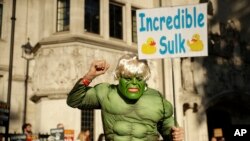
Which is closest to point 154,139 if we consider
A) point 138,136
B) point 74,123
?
point 138,136

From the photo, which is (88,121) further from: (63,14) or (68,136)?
(63,14)

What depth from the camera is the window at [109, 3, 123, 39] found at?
→ 1525 cm

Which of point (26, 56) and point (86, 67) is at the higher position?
point (26, 56)

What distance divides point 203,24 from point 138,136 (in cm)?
155

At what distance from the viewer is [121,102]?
351 centimetres

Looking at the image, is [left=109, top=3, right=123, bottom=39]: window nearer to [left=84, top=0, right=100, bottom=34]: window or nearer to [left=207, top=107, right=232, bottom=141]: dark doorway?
[left=84, top=0, right=100, bottom=34]: window

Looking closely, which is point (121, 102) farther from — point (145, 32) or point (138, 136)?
point (145, 32)

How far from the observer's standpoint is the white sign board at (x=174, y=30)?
171 inches

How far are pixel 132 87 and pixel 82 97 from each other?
425 mm

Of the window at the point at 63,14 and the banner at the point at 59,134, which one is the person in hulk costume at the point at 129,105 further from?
the window at the point at 63,14

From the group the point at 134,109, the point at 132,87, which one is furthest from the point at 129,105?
the point at 132,87

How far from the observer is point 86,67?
1371cm

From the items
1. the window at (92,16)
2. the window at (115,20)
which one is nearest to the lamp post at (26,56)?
the window at (92,16)

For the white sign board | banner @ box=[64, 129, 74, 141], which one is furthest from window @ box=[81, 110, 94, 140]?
the white sign board
